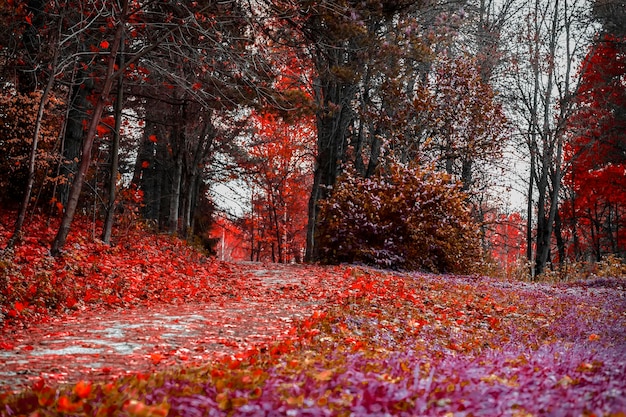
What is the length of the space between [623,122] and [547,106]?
3159 mm

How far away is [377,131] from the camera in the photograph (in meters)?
18.9

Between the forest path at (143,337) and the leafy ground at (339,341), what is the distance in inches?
4.5

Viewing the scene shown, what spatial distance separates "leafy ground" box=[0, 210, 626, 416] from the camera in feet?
8.85

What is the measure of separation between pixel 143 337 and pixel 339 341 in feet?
6.29

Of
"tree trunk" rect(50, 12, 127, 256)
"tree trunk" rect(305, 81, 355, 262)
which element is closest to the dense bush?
"tree trunk" rect(305, 81, 355, 262)

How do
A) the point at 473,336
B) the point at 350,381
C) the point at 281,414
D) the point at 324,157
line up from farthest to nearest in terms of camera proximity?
the point at 324,157 < the point at 473,336 < the point at 350,381 < the point at 281,414

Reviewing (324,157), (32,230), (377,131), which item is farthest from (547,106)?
(32,230)

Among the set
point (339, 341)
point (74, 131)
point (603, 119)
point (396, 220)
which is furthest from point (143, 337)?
point (603, 119)

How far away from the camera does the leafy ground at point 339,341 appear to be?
2.70 metres

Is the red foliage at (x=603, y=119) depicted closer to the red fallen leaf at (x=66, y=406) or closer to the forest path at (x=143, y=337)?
the forest path at (x=143, y=337)

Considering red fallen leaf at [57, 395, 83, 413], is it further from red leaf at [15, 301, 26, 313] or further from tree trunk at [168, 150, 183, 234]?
tree trunk at [168, 150, 183, 234]

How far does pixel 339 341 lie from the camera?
5.32 meters

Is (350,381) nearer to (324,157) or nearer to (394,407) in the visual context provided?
(394,407)

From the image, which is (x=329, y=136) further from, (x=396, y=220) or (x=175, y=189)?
(x=175, y=189)
